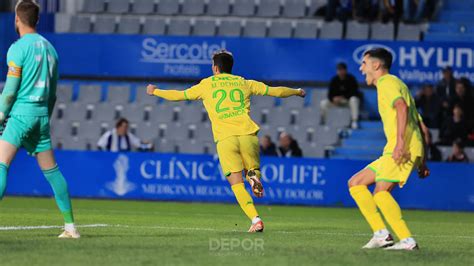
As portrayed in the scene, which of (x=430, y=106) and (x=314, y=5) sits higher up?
(x=314, y=5)

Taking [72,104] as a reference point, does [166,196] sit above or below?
below

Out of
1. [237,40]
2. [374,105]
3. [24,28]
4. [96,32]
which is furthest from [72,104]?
[24,28]

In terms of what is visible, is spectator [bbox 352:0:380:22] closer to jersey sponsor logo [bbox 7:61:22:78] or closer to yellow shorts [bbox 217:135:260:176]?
yellow shorts [bbox 217:135:260:176]

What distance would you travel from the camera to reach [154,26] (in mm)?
27141

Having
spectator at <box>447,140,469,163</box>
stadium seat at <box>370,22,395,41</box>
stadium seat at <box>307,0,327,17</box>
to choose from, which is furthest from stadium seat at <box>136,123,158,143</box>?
spectator at <box>447,140,469,163</box>

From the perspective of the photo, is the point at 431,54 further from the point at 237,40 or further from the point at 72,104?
the point at 72,104

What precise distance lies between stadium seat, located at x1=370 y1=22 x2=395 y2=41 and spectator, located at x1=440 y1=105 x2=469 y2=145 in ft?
10.7

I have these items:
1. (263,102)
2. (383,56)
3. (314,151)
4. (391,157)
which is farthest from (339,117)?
(391,157)

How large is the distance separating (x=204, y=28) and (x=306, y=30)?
2.44m

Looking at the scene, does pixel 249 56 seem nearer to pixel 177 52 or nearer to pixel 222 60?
pixel 177 52

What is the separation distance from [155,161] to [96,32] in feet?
19.7

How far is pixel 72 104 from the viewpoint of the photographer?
86.8ft

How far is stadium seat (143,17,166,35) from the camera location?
2705cm

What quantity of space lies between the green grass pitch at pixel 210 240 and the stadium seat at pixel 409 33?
8.86 m
